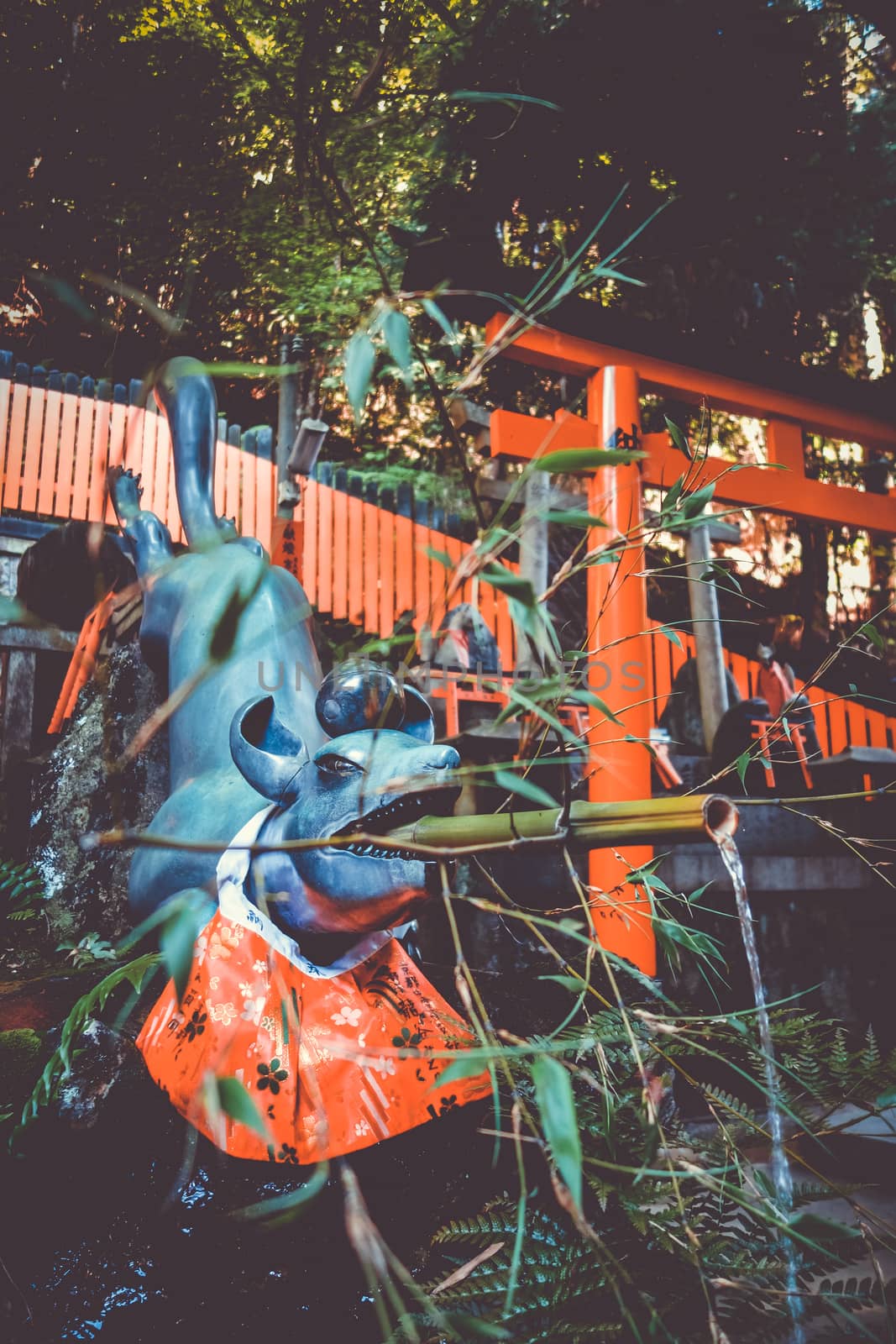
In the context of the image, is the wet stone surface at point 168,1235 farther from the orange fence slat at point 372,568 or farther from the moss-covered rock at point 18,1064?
the orange fence slat at point 372,568

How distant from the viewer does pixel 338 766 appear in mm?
1883

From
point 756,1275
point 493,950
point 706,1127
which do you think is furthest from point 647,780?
point 756,1275

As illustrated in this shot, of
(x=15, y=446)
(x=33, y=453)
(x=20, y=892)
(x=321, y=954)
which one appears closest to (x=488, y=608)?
(x=33, y=453)

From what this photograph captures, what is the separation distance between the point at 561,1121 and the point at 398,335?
2.84 ft

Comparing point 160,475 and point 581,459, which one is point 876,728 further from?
point 581,459

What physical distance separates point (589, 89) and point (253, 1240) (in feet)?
17.5

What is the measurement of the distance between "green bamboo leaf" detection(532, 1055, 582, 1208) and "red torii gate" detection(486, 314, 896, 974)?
3128 mm

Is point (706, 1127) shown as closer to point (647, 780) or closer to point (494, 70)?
point (647, 780)

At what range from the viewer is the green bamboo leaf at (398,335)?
107cm

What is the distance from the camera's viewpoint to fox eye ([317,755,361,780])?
73.0 inches

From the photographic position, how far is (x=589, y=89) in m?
4.84

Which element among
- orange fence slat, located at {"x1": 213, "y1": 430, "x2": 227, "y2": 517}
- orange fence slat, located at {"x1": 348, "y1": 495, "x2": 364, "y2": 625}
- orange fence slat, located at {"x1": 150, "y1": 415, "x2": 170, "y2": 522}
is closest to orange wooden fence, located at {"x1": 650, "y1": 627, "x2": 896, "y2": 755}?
orange fence slat, located at {"x1": 348, "y1": 495, "x2": 364, "y2": 625}

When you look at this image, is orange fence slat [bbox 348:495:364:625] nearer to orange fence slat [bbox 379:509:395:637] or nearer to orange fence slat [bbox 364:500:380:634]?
orange fence slat [bbox 364:500:380:634]

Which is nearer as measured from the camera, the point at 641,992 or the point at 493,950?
the point at 641,992
